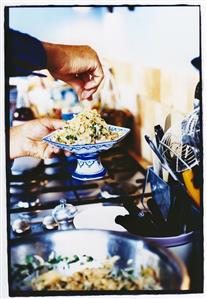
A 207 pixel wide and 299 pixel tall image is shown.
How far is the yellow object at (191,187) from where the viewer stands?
4.79 ft

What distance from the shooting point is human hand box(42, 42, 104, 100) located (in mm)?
1455

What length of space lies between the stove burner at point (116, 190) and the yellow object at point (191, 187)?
162 mm

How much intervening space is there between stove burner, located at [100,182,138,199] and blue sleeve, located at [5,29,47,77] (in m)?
0.43

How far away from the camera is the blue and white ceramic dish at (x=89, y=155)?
1466 mm

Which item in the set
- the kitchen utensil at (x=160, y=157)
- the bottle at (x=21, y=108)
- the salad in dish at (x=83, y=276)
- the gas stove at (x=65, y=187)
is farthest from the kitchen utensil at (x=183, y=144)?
the bottle at (x=21, y=108)

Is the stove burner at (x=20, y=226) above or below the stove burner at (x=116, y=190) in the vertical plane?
below

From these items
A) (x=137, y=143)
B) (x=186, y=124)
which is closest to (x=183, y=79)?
(x=186, y=124)

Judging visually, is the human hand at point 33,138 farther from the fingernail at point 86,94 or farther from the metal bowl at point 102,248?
the metal bowl at point 102,248

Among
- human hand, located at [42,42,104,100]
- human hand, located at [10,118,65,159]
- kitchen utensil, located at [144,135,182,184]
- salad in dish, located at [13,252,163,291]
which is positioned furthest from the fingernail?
salad in dish, located at [13,252,163,291]

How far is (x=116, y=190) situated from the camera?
152 centimetres

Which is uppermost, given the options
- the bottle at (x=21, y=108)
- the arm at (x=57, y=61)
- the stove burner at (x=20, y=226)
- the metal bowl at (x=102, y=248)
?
the arm at (x=57, y=61)

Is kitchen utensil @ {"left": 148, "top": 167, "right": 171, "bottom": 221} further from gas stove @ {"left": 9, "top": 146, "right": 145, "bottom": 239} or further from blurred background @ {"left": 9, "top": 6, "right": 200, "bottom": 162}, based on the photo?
blurred background @ {"left": 9, "top": 6, "right": 200, "bottom": 162}

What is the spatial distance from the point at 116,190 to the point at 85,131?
219 mm

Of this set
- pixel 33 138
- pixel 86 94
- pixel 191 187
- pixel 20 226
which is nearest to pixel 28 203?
pixel 20 226
